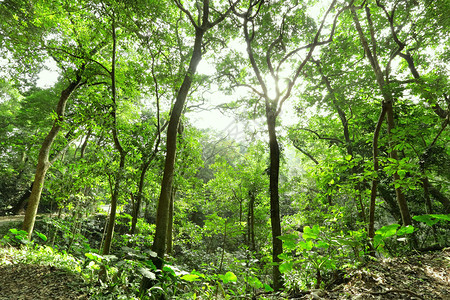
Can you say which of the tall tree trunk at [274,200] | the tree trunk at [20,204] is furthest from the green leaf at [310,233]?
the tree trunk at [20,204]

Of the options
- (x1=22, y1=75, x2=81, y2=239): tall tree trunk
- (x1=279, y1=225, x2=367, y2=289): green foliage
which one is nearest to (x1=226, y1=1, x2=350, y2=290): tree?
(x1=279, y1=225, x2=367, y2=289): green foliage

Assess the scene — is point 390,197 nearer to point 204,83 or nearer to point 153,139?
point 204,83

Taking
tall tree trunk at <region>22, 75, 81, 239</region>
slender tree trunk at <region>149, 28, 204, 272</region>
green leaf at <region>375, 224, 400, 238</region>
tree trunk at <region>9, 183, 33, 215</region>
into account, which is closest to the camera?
green leaf at <region>375, 224, 400, 238</region>

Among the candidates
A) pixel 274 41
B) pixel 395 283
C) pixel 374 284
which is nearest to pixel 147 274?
pixel 374 284

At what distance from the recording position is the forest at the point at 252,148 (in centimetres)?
260

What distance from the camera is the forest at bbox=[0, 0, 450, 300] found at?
2604mm

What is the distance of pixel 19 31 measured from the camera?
6844 millimetres

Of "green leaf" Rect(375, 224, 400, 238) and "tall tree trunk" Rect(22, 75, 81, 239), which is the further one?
"tall tree trunk" Rect(22, 75, 81, 239)

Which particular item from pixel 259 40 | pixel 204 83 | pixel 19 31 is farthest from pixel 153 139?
pixel 19 31

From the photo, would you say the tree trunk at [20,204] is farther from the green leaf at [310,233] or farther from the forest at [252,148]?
the green leaf at [310,233]

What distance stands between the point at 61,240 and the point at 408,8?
1631cm

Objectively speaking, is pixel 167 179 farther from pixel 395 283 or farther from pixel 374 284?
pixel 395 283

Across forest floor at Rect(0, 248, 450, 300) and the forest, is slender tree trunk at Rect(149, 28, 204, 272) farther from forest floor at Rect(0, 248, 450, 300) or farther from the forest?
forest floor at Rect(0, 248, 450, 300)

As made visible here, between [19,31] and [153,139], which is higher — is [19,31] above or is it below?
above
